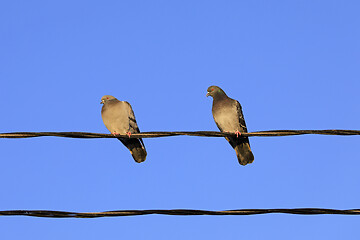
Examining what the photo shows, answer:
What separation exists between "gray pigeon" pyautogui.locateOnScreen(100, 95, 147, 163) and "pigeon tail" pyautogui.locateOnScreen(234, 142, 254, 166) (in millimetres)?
1535

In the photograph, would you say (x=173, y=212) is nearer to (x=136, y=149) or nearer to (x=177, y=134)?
(x=177, y=134)

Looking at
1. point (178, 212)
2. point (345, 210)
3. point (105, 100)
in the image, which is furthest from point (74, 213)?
point (105, 100)

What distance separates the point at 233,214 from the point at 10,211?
1.75 m

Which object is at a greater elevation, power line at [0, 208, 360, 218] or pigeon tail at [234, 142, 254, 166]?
pigeon tail at [234, 142, 254, 166]

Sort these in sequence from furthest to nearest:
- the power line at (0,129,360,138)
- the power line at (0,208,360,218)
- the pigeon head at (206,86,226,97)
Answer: the pigeon head at (206,86,226,97) → the power line at (0,129,360,138) → the power line at (0,208,360,218)

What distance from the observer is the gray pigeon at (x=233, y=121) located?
341 inches

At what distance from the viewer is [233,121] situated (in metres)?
8.92

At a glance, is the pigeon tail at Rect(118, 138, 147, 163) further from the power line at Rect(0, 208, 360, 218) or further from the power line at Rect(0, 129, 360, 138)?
the power line at Rect(0, 208, 360, 218)

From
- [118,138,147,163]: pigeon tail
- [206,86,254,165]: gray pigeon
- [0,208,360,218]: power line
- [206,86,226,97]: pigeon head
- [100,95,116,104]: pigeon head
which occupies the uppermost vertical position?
[206,86,226,97]: pigeon head

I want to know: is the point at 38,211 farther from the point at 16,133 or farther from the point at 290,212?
the point at 290,212

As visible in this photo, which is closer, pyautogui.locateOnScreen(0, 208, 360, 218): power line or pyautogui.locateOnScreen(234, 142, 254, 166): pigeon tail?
pyautogui.locateOnScreen(0, 208, 360, 218): power line

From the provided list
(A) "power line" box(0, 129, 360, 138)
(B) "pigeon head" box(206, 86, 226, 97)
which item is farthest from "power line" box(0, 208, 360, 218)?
(B) "pigeon head" box(206, 86, 226, 97)

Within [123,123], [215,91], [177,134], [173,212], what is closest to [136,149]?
[123,123]

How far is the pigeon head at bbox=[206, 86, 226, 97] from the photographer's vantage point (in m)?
9.49
